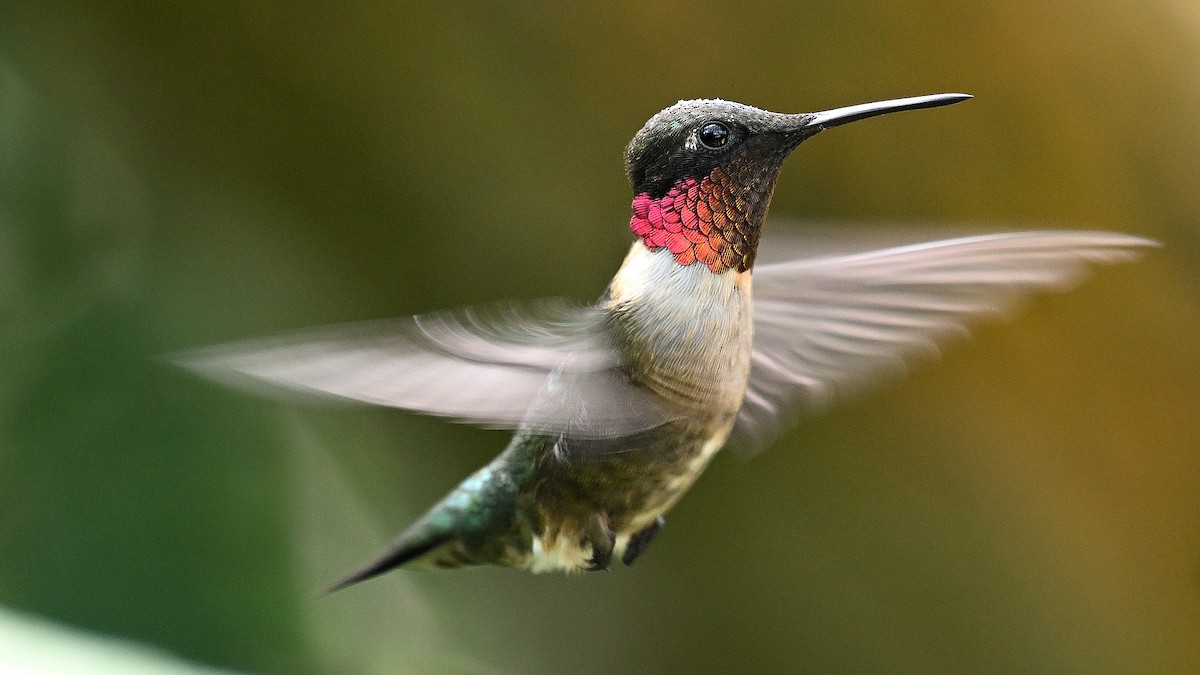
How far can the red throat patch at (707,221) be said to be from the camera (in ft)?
1.64

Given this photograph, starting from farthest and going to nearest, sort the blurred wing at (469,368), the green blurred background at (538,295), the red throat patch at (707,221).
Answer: the green blurred background at (538,295)
the red throat patch at (707,221)
the blurred wing at (469,368)

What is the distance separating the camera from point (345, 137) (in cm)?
138

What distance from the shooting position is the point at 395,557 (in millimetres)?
618

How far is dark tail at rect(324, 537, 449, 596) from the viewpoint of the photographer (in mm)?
611

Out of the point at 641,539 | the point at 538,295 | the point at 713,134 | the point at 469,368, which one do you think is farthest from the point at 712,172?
the point at 538,295

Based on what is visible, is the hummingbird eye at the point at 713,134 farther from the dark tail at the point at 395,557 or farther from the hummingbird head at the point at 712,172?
the dark tail at the point at 395,557

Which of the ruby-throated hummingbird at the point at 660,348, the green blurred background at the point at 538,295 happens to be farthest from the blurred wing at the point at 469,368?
the green blurred background at the point at 538,295

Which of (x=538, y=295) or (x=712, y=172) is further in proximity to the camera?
(x=538, y=295)

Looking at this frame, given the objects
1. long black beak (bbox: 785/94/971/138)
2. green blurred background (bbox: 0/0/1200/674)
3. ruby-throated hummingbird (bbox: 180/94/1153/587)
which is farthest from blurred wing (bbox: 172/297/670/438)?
green blurred background (bbox: 0/0/1200/674)

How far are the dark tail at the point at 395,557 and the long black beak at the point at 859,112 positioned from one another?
1.12 feet

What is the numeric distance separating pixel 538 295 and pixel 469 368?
967 millimetres

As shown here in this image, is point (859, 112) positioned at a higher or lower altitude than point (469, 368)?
higher

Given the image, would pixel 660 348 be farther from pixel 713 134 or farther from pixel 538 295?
pixel 538 295

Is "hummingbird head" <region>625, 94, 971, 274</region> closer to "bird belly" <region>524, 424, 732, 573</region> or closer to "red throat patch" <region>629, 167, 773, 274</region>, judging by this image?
"red throat patch" <region>629, 167, 773, 274</region>
